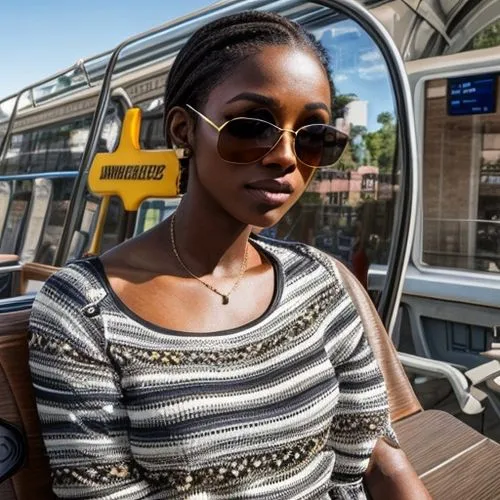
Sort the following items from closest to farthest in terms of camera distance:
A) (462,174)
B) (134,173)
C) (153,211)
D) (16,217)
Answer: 1. (134,173)
2. (153,211)
3. (462,174)
4. (16,217)

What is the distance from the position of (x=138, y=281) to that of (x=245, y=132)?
0.98 ft

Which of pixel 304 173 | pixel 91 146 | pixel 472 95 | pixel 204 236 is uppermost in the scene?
pixel 472 95

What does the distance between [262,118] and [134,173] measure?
6.41 ft

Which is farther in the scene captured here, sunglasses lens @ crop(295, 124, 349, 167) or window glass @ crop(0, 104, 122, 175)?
window glass @ crop(0, 104, 122, 175)

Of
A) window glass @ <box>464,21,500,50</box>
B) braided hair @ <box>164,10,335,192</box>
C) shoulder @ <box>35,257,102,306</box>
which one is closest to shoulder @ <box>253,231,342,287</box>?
braided hair @ <box>164,10,335,192</box>

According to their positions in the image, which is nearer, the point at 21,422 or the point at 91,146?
the point at 21,422

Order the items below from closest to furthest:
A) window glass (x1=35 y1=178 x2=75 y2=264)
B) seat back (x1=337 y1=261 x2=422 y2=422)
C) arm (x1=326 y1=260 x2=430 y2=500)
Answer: arm (x1=326 y1=260 x2=430 y2=500) → seat back (x1=337 y1=261 x2=422 y2=422) → window glass (x1=35 y1=178 x2=75 y2=264)

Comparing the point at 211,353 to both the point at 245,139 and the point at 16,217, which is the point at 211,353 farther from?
the point at 16,217

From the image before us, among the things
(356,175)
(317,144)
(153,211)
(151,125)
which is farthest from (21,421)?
(151,125)

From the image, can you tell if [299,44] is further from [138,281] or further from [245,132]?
[138,281]

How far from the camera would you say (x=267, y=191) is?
1.07 meters

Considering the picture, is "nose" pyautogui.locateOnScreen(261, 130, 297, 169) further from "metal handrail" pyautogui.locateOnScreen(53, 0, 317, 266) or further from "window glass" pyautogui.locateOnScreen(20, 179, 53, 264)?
"window glass" pyautogui.locateOnScreen(20, 179, 53, 264)

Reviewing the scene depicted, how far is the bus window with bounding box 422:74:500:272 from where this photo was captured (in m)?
3.79

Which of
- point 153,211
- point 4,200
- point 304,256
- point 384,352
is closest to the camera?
point 304,256
